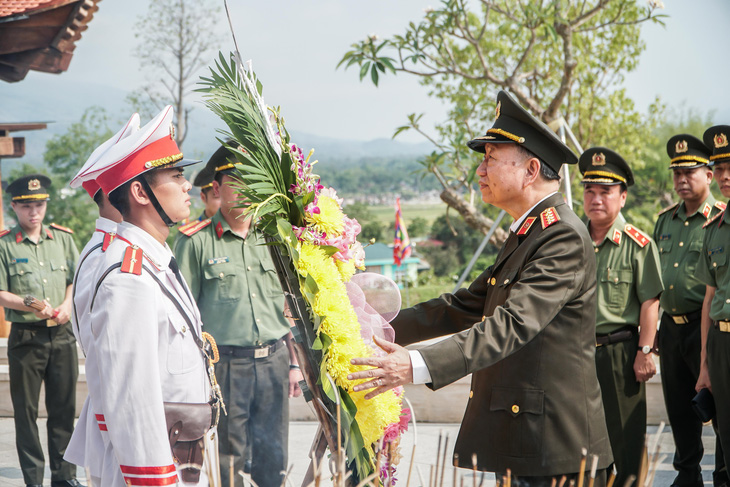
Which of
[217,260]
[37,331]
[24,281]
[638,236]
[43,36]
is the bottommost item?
[37,331]

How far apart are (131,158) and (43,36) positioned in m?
6.21

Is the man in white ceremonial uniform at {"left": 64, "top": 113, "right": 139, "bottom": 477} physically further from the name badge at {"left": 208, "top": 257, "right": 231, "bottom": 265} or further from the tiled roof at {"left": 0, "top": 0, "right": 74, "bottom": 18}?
the tiled roof at {"left": 0, "top": 0, "right": 74, "bottom": 18}

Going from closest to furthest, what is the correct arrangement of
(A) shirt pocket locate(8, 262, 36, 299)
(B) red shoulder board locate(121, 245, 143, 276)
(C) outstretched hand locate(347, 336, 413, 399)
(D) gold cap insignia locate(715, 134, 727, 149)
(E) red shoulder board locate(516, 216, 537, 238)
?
1. (C) outstretched hand locate(347, 336, 413, 399)
2. (B) red shoulder board locate(121, 245, 143, 276)
3. (E) red shoulder board locate(516, 216, 537, 238)
4. (D) gold cap insignia locate(715, 134, 727, 149)
5. (A) shirt pocket locate(8, 262, 36, 299)

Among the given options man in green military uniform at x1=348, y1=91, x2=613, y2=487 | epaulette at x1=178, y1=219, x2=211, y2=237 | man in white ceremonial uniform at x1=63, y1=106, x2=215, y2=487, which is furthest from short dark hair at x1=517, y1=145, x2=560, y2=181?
epaulette at x1=178, y1=219, x2=211, y2=237

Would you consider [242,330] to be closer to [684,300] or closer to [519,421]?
[519,421]

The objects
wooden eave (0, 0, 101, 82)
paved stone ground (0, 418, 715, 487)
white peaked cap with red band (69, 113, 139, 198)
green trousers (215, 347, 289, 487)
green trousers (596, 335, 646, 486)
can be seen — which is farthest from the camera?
wooden eave (0, 0, 101, 82)

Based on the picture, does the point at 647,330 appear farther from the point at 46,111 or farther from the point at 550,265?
the point at 46,111

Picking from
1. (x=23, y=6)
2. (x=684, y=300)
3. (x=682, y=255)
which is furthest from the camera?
(x=23, y=6)

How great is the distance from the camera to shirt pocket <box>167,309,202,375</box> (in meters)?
2.11

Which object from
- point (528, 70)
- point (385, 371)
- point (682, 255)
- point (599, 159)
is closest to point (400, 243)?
point (528, 70)

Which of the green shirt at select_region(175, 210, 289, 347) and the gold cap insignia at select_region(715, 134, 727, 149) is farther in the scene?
the gold cap insignia at select_region(715, 134, 727, 149)

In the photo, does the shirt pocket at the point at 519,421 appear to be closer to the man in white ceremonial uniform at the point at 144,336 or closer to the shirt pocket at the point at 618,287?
the man in white ceremonial uniform at the point at 144,336

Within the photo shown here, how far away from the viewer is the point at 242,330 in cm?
397

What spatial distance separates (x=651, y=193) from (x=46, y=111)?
31979mm
